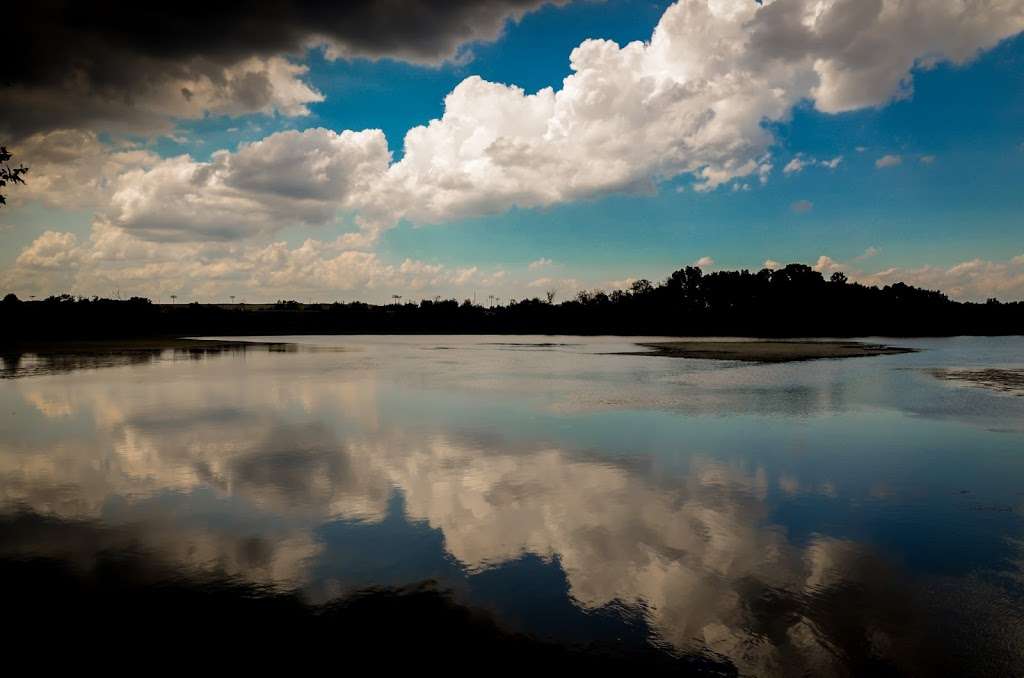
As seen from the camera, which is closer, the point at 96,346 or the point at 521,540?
the point at 521,540

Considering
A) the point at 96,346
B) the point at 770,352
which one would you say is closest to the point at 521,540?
the point at 770,352

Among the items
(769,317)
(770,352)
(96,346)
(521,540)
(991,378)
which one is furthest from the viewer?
(769,317)

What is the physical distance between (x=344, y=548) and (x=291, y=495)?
12.5 ft

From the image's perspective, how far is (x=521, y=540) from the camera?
11.3 metres

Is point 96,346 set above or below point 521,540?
above

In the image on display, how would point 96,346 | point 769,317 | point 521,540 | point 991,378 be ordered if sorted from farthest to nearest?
point 769,317
point 96,346
point 991,378
point 521,540

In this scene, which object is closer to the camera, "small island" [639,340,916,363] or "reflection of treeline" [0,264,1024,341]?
"small island" [639,340,916,363]

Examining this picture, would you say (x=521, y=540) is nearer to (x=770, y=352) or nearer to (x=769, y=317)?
(x=770, y=352)

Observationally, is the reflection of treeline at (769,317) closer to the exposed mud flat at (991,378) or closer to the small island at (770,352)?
the small island at (770,352)

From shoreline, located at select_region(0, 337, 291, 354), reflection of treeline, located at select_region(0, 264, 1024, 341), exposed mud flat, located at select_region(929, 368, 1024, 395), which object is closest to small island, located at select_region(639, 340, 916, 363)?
exposed mud flat, located at select_region(929, 368, 1024, 395)

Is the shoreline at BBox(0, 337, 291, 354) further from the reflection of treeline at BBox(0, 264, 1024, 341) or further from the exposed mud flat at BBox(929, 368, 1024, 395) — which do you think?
the exposed mud flat at BBox(929, 368, 1024, 395)

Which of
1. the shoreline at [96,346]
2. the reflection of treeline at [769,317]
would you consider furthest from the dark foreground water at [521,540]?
the reflection of treeline at [769,317]

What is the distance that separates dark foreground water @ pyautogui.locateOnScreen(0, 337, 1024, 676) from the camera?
302 inches

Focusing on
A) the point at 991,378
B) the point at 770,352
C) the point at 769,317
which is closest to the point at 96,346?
the point at 770,352
